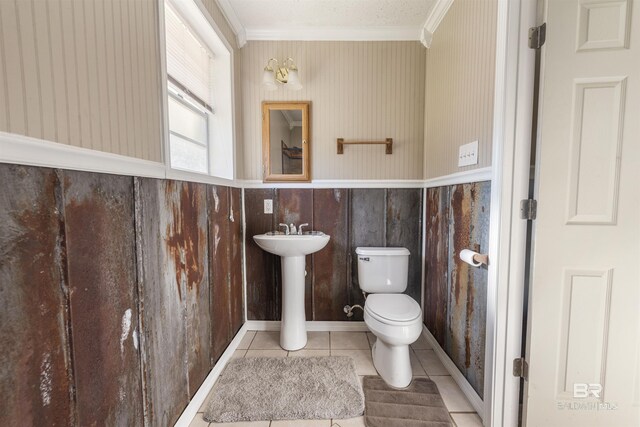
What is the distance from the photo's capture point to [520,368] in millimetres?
1230

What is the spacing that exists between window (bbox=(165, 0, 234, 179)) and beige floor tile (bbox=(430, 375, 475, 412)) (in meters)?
1.94

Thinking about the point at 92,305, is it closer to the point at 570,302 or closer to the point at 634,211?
the point at 570,302

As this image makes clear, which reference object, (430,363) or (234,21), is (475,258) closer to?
(430,363)

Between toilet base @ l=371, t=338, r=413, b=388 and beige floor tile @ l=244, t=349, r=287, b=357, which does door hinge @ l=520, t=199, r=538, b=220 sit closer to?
toilet base @ l=371, t=338, r=413, b=388

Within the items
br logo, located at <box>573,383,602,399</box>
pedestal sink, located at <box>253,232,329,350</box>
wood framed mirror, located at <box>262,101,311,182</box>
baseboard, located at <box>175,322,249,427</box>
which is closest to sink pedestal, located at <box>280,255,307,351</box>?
pedestal sink, located at <box>253,232,329,350</box>

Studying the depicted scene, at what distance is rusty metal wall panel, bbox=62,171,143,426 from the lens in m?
0.73

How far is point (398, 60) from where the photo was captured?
2.05 m

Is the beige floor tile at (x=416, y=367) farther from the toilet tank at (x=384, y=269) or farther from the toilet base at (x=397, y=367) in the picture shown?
the toilet tank at (x=384, y=269)

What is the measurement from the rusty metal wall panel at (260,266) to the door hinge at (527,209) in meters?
1.62

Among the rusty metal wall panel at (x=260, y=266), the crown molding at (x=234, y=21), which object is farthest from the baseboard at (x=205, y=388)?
the crown molding at (x=234, y=21)

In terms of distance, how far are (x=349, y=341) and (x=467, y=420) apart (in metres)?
0.87

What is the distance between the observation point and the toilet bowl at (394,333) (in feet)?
4.81

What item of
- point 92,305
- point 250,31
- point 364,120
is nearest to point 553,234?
point 364,120

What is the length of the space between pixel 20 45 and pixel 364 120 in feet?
6.17
